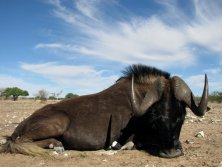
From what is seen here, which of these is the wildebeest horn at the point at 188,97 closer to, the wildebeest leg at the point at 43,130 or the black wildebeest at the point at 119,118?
the black wildebeest at the point at 119,118

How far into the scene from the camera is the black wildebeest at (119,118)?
7039 mm

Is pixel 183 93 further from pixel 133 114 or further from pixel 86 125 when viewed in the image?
pixel 86 125

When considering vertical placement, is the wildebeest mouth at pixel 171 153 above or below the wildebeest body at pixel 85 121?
below

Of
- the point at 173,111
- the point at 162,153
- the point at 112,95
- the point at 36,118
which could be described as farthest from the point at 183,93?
the point at 36,118

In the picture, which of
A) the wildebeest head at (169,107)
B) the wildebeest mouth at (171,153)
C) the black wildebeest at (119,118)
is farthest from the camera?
the black wildebeest at (119,118)

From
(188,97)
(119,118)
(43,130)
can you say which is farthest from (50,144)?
(188,97)

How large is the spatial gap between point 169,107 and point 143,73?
168 centimetres

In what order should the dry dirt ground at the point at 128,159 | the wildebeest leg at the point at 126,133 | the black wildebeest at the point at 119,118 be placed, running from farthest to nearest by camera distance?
the wildebeest leg at the point at 126,133
the black wildebeest at the point at 119,118
the dry dirt ground at the point at 128,159

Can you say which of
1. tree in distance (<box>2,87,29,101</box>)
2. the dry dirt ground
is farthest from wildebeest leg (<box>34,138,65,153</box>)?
tree in distance (<box>2,87,29,101</box>)

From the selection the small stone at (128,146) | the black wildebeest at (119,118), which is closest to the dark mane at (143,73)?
the black wildebeest at (119,118)

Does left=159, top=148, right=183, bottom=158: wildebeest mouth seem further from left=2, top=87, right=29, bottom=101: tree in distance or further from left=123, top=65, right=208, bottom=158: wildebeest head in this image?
left=2, top=87, right=29, bottom=101: tree in distance

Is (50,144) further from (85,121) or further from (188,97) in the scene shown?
(188,97)

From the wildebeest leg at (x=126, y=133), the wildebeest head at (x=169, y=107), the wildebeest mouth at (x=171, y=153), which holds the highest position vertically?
the wildebeest head at (x=169, y=107)

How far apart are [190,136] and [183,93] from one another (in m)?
2.12
